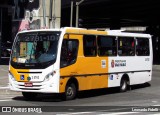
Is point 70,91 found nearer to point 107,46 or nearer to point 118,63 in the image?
point 107,46

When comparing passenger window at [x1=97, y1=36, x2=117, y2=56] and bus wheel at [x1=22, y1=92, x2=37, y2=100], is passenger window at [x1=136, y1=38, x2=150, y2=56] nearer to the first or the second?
passenger window at [x1=97, y1=36, x2=117, y2=56]

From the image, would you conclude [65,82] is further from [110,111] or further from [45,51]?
[110,111]

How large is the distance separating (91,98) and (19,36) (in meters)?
3.57

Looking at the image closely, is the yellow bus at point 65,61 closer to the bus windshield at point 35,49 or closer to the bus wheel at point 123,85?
the bus windshield at point 35,49

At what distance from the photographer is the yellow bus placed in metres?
16.1

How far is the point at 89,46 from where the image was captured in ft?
58.9

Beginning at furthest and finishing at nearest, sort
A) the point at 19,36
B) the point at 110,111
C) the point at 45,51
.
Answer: the point at 19,36 → the point at 45,51 → the point at 110,111

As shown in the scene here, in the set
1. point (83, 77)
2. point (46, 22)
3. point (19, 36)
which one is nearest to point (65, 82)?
point (83, 77)

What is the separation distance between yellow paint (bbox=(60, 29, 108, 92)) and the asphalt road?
1.81 feet

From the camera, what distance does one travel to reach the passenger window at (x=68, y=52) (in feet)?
53.9

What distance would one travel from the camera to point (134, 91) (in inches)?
818

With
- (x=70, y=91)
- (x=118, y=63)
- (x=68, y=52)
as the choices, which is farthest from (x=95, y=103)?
(x=118, y=63)

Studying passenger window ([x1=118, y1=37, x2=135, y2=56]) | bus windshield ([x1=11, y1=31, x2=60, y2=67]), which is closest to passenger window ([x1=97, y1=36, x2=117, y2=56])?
passenger window ([x1=118, y1=37, x2=135, y2=56])

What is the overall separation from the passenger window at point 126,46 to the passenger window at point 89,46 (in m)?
2.05
